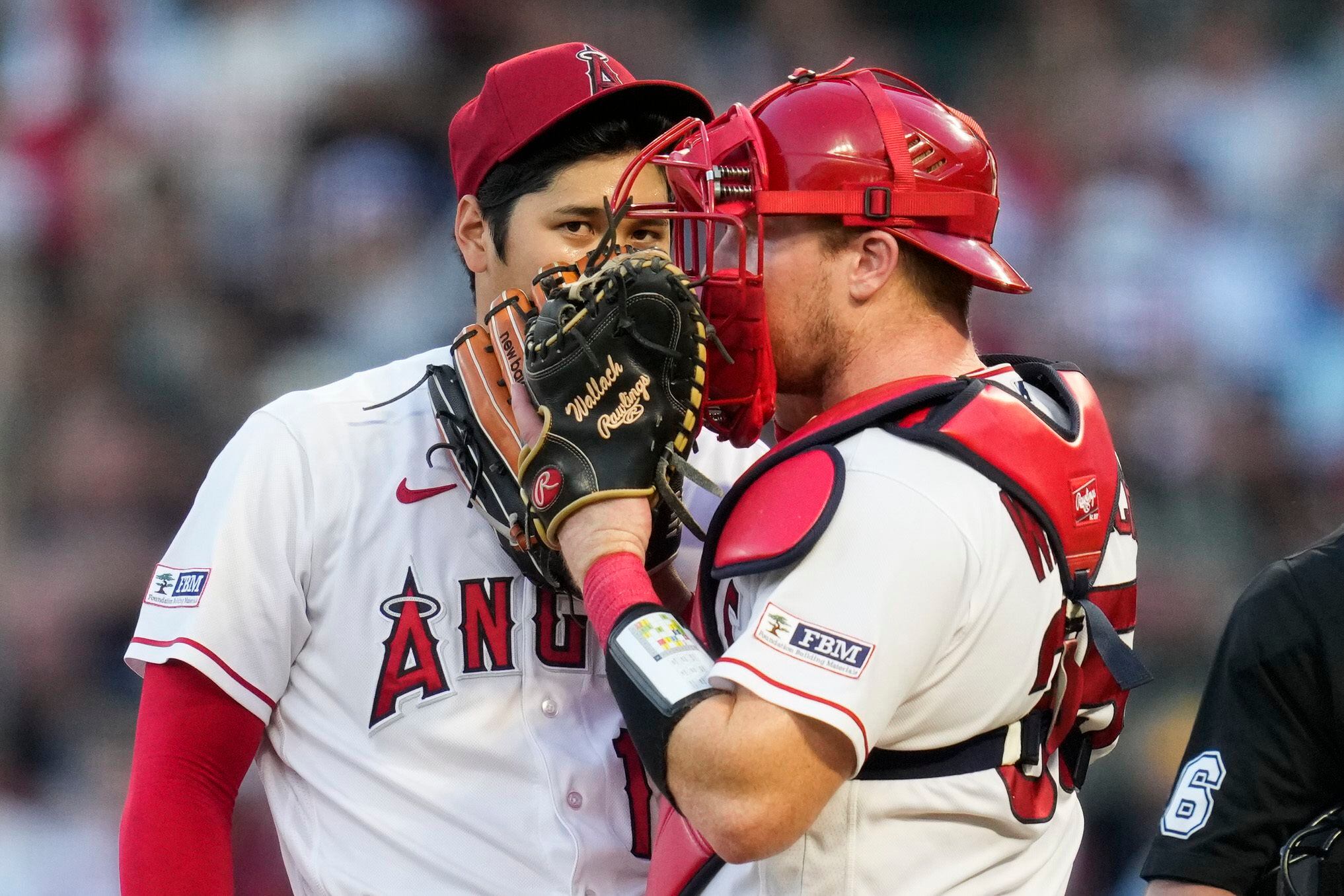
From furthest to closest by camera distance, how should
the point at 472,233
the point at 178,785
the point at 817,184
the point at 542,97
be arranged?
the point at 472,233 < the point at 542,97 < the point at 178,785 < the point at 817,184

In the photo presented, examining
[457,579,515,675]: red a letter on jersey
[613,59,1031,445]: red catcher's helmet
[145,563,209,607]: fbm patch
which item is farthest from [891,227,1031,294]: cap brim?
[145,563,209,607]: fbm patch

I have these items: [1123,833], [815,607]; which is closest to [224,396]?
[1123,833]

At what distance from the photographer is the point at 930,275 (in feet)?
6.97

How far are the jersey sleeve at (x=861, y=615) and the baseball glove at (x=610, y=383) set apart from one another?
290 millimetres

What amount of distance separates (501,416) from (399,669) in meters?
0.41

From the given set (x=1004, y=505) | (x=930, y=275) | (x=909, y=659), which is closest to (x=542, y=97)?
(x=930, y=275)

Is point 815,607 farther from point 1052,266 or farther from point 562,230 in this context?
point 1052,266

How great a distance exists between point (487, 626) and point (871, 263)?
0.80 m

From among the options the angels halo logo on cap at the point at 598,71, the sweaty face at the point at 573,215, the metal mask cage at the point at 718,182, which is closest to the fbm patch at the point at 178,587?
the sweaty face at the point at 573,215

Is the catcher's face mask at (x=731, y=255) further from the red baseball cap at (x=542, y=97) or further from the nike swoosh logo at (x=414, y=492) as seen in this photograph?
the nike swoosh logo at (x=414, y=492)

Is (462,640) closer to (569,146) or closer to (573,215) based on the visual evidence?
(573,215)

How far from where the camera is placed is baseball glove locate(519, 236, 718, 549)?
6.46 feet

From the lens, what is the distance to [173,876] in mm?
2143

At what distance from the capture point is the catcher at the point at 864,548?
1.72 metres
